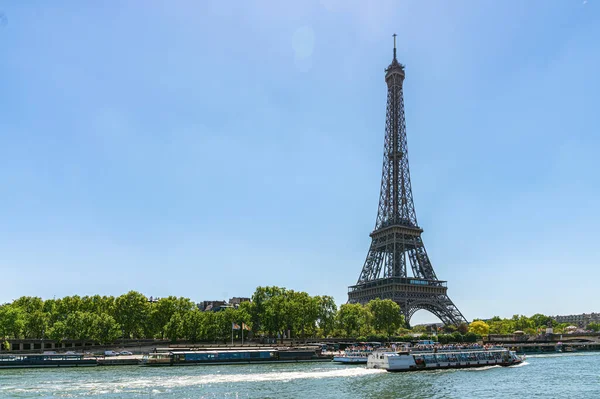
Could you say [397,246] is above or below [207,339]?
above

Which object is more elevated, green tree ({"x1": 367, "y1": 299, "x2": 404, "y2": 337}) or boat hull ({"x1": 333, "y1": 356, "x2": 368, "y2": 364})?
green tree ({"x1": 367, "y1": 299, "x2": 404, "y2": 337})

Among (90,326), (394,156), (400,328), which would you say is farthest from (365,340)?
(394,156)

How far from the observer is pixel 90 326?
355 ft

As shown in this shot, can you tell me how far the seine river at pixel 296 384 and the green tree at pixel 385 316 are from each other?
61.3 meters

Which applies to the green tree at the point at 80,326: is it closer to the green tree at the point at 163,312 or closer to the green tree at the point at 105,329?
the green tree at the point at 105,329

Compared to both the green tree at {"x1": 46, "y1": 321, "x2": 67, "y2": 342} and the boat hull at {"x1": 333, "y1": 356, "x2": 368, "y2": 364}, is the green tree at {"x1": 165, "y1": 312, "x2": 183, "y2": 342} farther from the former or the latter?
the boat hull at {"x1": 333, "y1": 356, "x2": 368, "y2": 364}

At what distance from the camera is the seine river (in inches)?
1999

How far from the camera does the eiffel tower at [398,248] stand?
15700 centimetres

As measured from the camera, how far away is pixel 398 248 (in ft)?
547

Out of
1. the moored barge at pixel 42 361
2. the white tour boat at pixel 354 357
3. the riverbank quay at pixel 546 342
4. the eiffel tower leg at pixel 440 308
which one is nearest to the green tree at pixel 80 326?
the moored barge at pixel 42 361

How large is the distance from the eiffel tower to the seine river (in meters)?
78.4

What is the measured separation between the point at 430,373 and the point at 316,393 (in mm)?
28584

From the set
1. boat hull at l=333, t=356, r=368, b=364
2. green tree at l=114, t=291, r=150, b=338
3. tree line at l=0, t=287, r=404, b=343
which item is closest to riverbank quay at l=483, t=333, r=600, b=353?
tree line at l=0, t=287, r=404, b=343

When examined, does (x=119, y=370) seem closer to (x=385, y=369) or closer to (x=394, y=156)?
(x=385, y=369)
